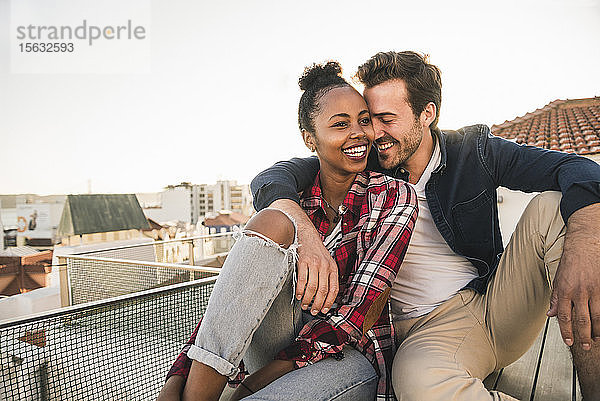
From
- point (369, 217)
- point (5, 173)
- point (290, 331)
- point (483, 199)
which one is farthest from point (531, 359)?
point (5, 173)

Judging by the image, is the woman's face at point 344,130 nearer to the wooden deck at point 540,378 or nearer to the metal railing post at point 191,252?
the wooden deck at point 540,378

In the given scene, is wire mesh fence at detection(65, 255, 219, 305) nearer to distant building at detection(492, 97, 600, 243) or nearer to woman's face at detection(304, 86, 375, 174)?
woman's face at detection(304, 86, 375, 174)

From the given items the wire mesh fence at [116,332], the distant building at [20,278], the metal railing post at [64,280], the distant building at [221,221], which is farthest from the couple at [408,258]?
the distant building at [221,221]

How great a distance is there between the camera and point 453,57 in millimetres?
11047

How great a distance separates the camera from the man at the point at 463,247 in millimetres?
1284

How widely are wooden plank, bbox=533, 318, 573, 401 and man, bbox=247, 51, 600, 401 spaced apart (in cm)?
20

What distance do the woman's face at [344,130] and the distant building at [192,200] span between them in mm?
34016

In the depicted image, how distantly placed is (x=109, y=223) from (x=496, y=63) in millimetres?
20680

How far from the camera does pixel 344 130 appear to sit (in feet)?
6.11

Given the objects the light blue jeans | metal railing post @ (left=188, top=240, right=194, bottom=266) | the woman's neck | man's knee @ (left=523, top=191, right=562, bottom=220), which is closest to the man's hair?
the woman's neck

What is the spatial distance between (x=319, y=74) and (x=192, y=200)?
46.5 meters

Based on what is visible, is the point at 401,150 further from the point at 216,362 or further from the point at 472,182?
the point at 216,362

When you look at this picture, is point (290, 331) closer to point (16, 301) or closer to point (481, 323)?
point (481, 323)

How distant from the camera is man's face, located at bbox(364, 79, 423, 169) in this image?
2.05m
